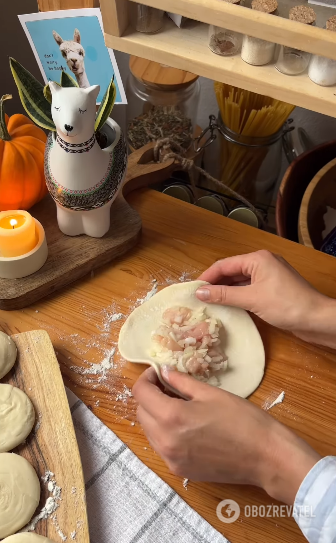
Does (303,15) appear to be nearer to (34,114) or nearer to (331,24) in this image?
(331,24)

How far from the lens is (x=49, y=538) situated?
0.65 meters

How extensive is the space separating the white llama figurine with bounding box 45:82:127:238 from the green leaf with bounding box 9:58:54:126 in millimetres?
37

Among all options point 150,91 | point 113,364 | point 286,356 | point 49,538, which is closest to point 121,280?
point 113,364

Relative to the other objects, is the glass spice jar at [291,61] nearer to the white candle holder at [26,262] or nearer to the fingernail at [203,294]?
A: the fingernail at [203,294]

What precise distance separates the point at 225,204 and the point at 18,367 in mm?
648

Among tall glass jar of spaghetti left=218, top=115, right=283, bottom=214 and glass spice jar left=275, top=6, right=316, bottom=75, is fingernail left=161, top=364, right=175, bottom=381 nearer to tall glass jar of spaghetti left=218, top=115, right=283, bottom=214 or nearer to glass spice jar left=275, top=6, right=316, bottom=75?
glass spice jar left=275, top=6, right=316, bottom=75

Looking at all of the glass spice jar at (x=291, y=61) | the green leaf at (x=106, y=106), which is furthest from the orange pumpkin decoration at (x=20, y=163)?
the glass spice jar at (x=291, y=61)

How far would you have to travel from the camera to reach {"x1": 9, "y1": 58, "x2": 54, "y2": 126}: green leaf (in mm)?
Result: 793

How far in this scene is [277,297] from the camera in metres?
0.81

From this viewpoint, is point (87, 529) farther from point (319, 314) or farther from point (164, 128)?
point (164, 128)

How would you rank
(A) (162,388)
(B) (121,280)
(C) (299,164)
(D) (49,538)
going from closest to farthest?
(D) (49,538), (A) (162,388), (B) (121,280), (C) (299,164)

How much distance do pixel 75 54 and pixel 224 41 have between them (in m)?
0.41

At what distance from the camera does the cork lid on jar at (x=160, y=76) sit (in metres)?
1.19

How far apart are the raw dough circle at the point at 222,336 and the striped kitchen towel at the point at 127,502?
146 mm
